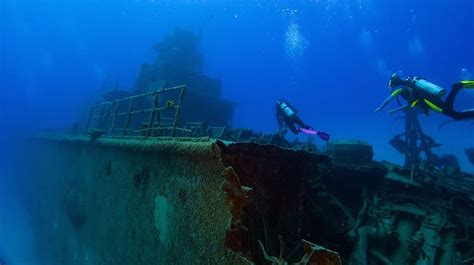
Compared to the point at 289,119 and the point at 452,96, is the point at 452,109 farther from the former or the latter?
the point at 289,119

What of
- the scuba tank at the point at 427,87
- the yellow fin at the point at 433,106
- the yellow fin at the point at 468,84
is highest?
the scuba tank at the point at 427,87

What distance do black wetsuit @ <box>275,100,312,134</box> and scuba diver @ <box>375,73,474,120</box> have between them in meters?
2.59

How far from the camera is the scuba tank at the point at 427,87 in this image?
7.23 meters

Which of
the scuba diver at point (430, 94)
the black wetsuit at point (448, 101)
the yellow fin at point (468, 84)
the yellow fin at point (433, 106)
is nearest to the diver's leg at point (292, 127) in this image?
the scuba diver at point (430, 94)

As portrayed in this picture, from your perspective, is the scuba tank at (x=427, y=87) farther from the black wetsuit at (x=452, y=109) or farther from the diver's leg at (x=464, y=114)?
the diver's leg at (x=464, y=114)

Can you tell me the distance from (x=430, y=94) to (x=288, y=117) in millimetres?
3888

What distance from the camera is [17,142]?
64.4 feet

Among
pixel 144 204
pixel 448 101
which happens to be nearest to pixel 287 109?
pixel 448 101

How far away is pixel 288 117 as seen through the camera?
10.2m

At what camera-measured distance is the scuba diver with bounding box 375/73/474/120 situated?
692 centimetres

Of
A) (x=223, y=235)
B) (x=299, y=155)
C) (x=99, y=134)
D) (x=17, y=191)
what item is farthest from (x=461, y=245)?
(x=17, y=191)

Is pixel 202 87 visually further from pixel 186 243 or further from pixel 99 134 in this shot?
pixel 186 243

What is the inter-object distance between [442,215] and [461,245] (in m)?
0.63

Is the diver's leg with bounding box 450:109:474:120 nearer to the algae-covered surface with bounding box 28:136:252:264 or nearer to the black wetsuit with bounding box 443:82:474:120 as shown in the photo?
the black wetsuit with bounding box 443:82:474:120
